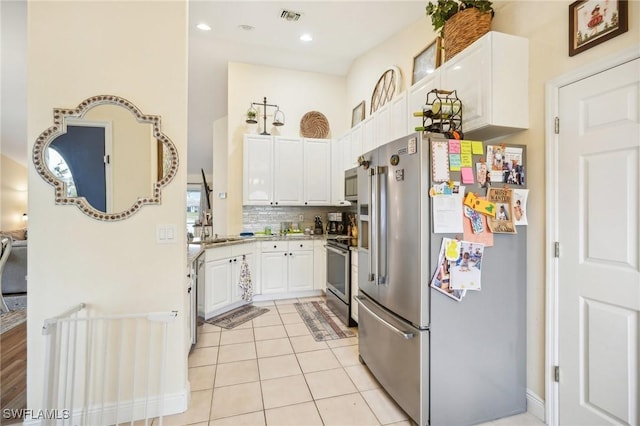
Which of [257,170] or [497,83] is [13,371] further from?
[497,83]

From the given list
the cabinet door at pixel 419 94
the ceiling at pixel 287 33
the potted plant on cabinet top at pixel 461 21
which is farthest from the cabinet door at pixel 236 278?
the potted plant on cabinet top at pixel 461 21

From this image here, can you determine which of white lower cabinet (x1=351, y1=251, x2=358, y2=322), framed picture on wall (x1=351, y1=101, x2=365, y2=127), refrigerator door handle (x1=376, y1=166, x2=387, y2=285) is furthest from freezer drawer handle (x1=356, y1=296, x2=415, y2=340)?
framed picture on wall (x1=351, y1=101, x2=365, y2=127)

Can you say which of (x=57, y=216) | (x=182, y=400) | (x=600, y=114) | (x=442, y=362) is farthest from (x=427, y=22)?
(x=182, y=400)

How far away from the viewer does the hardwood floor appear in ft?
6.43

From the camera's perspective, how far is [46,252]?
177cm

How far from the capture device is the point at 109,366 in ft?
6.06

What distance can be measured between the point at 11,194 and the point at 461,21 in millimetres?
10374

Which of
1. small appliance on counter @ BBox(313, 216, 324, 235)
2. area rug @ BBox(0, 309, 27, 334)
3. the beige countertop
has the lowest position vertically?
area rug @ BBox(0, 309, 27, 334)

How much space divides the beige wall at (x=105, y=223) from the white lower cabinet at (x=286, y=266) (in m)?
2.22

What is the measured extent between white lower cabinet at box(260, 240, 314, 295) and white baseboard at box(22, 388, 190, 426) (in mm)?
2258

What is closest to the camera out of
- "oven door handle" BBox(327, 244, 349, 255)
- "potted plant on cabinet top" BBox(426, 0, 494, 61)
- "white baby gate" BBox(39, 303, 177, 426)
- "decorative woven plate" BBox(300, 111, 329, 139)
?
"white baby gate" BBox(39, 303, 177, 426)

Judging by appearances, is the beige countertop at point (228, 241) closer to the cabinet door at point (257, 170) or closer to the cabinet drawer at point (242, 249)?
the cabinet drawer at point (242, 249)

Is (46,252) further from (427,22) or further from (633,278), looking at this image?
(427,22)

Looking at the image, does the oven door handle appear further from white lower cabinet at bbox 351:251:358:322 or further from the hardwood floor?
the hardwood floor
